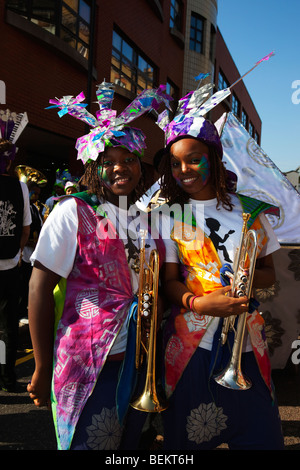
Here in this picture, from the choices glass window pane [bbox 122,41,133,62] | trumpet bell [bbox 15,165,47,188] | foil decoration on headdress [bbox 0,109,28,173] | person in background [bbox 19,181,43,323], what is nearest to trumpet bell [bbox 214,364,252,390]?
foil decoration on headdress [bbox 0,109,28,173]

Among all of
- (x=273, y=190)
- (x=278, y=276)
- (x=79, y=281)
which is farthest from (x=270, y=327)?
(x=79, y=281)

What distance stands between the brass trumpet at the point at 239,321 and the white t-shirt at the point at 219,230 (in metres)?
0.09

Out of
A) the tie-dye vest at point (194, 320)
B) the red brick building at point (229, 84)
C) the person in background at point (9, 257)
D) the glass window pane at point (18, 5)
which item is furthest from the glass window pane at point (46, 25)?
the red brick building at point (229, 84)

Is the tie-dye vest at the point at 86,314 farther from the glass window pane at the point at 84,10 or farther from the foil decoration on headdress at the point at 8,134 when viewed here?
the glass window pane at the point at 84,10

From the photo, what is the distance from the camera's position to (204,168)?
1.87 metres

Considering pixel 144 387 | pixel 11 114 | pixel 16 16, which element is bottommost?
pixel 144 387

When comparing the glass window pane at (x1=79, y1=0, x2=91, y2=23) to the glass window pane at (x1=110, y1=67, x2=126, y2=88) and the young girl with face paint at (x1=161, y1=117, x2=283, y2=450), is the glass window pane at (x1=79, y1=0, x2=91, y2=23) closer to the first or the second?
the glass window pane at (x1=110, y1=67, x2=126, y2=88)

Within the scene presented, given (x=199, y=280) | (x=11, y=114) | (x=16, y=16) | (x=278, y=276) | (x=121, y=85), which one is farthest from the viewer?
(x=121, y=85)

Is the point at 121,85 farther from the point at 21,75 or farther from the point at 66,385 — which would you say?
the point at 66,385

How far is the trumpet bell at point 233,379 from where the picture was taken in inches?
62.5

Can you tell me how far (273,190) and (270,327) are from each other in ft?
4.53

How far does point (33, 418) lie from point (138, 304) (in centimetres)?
221

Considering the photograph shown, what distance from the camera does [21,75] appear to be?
26.0 feet

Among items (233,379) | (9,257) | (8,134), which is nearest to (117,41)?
(8,134)
